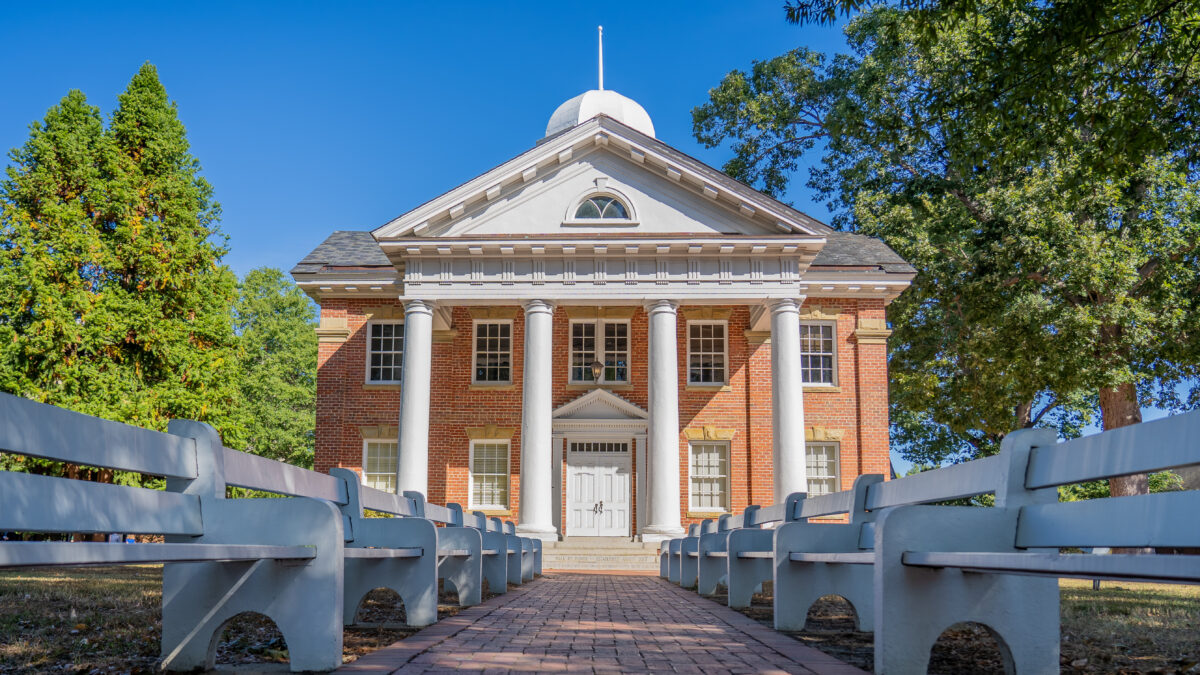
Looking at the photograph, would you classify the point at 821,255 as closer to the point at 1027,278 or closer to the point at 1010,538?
the point at 1027,278

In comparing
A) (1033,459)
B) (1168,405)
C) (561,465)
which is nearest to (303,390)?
(561,465)

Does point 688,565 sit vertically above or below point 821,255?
below

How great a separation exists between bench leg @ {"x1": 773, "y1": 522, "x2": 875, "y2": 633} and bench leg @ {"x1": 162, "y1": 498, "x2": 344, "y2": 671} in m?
3.09

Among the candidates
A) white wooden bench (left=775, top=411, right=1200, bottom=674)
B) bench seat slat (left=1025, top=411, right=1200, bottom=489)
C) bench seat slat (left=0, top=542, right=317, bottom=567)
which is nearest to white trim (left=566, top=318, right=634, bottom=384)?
white wooden bench (left=775, top=411, right=1200, bottom=674)

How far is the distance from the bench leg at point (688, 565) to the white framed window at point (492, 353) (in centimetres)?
1239

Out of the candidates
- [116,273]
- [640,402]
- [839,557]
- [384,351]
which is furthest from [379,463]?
[839,557]

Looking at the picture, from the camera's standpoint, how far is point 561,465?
25.3 meters

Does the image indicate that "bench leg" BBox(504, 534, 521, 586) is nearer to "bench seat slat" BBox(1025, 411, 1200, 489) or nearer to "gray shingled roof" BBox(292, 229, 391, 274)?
"bench seat slat" BBox(1025, 411, 1200, 489)

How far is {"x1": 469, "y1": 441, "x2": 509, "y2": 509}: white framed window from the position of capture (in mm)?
25266

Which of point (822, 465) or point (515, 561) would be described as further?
point (822, 465)

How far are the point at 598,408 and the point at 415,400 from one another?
16.4 ft

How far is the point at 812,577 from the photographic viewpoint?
21.3 ft

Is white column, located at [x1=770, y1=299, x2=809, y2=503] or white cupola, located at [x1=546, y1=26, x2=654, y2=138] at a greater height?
white cupola, located at [x1=546, y1=26, x2=654, y2=138]

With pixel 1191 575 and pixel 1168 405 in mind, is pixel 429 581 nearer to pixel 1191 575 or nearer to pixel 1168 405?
pixel 1191 575
